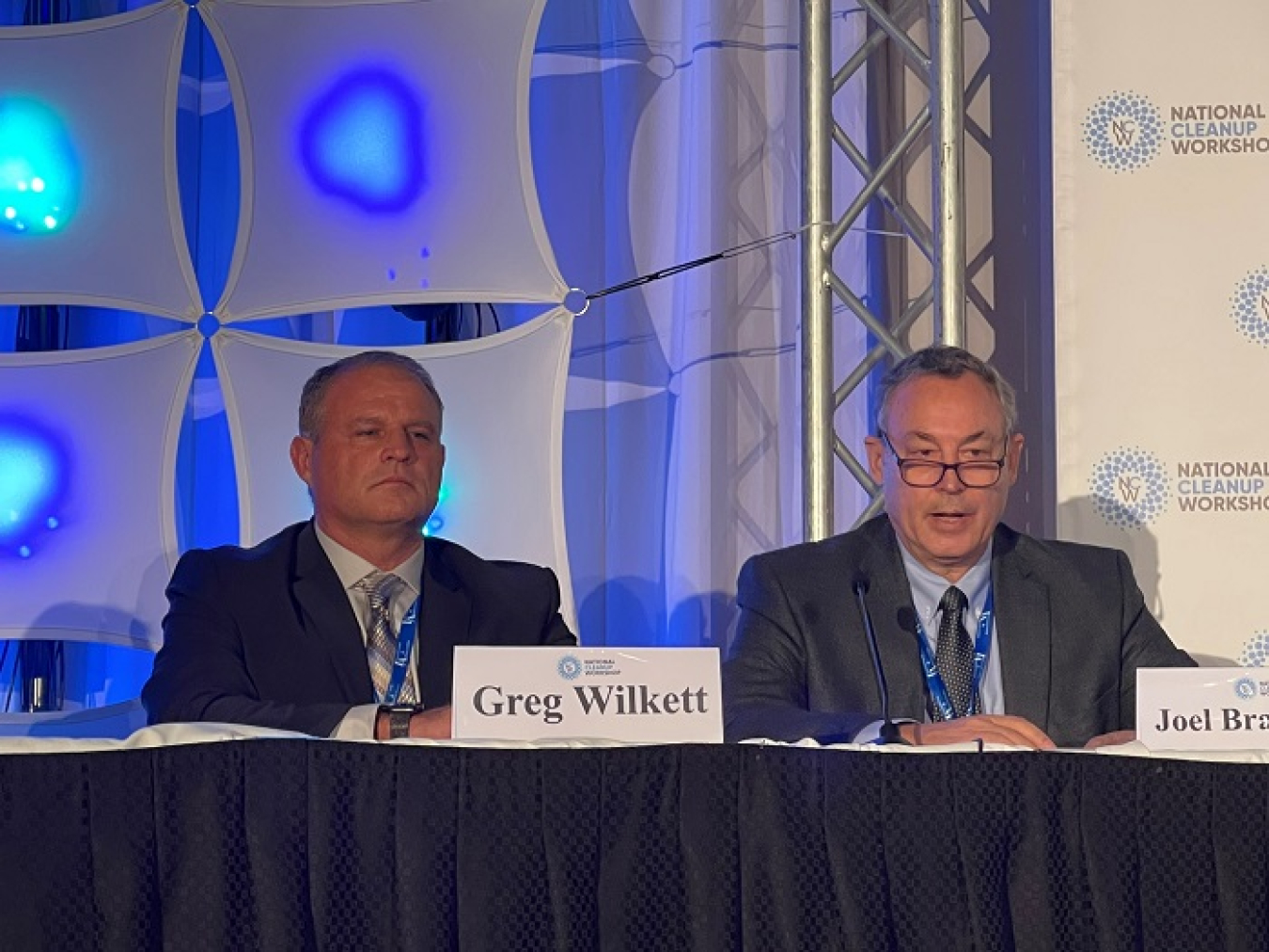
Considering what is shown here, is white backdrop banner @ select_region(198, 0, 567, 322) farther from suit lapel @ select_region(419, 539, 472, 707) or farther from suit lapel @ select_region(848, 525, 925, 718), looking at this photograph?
suit lapel @ select_region(848, 525, 925, 718)

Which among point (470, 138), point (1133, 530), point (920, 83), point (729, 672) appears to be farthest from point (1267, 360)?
point (470, 138)

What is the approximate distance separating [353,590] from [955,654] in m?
0.98

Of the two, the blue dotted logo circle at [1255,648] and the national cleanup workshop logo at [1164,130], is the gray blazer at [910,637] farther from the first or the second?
the national cleanup workshop logo at [1164,130]

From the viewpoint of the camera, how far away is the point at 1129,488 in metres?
3.68

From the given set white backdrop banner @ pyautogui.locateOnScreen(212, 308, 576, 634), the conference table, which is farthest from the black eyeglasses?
white backdrop banner @ pyautogui.locateOnScreen(212, 308, 576, 634)

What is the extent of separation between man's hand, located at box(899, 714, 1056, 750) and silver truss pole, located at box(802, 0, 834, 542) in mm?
1475

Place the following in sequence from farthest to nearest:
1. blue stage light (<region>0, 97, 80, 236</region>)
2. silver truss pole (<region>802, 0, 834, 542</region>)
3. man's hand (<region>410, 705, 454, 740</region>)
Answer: blue stage light (<region>0, 97, 80, 236</region>) < silver truss pole (<region>802, 0, 834, 542</region>) < man's hand (<region>410, 705, 454, 740</region>)

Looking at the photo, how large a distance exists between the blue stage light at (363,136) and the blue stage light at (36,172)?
1.75ft

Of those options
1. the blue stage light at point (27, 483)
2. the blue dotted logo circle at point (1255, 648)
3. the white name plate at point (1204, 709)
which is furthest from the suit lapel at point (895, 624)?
the blue stage light at point (27, 483)

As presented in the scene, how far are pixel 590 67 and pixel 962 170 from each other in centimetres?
104

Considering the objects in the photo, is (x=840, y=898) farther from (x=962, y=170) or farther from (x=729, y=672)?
(x=962, y=170)

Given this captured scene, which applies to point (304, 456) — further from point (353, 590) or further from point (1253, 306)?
point (1253, 306)

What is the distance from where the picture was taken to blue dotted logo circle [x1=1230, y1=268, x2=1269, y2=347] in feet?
12.0

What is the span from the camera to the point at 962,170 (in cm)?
366
